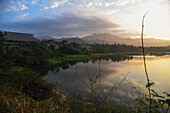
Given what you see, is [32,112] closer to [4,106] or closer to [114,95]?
[4,106]

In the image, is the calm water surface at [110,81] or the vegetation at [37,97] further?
the calm water surface at [110,81]

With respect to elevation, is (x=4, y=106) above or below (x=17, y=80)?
above

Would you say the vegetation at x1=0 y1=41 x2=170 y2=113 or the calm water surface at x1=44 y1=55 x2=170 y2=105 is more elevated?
the vegetation at x1=0 y1=41 x2=170 y2=113

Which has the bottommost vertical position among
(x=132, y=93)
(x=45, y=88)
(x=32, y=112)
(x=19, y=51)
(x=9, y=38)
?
(x=132, y=93)

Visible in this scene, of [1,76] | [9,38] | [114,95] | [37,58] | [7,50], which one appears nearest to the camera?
[1,76]

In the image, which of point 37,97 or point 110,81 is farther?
point 110,81

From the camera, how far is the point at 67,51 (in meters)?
26.3

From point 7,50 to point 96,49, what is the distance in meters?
30.9

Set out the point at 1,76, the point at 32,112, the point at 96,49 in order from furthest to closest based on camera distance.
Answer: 1. the point at 96,49
2. the point at 1,76
3. the point at 32,112

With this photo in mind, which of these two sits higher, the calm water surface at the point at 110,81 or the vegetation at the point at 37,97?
the vegetation at the point at 37,97

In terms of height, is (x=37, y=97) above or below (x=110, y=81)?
above

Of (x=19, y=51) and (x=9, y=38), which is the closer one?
(x=19, y=51)

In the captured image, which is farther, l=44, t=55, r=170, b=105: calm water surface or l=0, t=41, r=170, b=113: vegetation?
l=44, t=55, r=170, b=105: calm water surface

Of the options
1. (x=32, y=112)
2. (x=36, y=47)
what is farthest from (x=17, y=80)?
(x=36, y=47)
